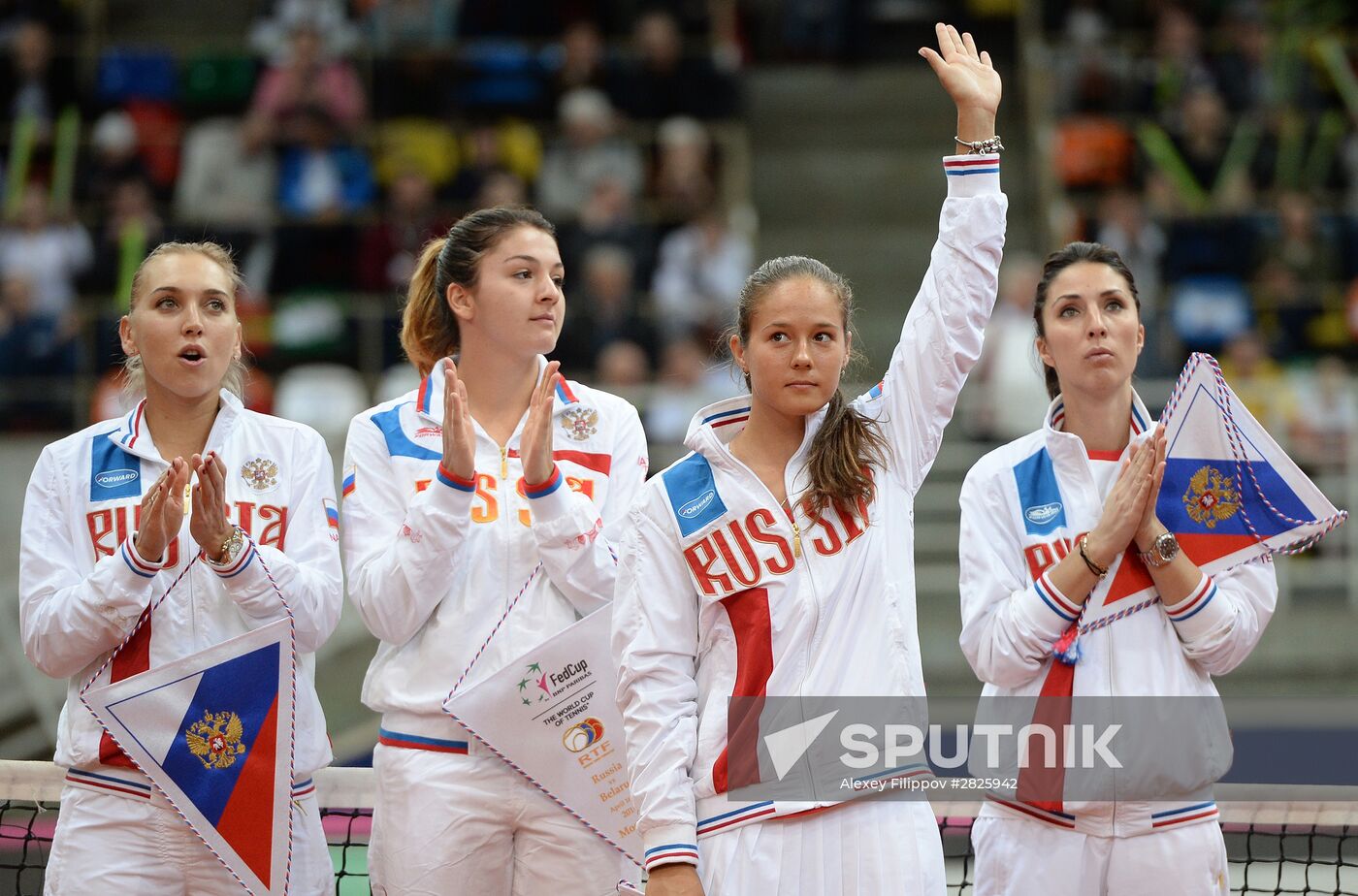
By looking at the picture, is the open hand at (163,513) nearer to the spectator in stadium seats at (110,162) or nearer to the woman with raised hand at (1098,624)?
the woman with raised hand at (1098,624)

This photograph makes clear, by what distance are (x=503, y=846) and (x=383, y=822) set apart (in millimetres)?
318

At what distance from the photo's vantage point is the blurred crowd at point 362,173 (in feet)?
40.5

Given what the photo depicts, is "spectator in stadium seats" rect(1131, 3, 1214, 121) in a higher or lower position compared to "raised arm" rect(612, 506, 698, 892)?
higher

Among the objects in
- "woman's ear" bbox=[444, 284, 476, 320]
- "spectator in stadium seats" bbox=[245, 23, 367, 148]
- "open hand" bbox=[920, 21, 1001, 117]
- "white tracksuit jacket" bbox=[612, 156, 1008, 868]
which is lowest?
"white tracksuit jacket" bbox=[612, 156, 1008, 868]

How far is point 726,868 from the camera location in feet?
12.7

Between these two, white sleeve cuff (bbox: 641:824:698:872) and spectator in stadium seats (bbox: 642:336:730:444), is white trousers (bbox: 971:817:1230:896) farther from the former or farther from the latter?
spectator in stadium seats (bbox: 642:336:730:444)

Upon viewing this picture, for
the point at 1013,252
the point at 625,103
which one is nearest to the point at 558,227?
the point at 625,103

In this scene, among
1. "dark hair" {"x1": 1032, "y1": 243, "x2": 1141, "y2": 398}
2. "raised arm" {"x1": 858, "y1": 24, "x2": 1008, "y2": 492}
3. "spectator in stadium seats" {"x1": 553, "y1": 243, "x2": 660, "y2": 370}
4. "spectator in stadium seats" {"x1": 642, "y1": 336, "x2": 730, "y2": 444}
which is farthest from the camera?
"spectator in stadium seats" {"x1": 553, "y1": 243, "x2": 660, "y2": 370}

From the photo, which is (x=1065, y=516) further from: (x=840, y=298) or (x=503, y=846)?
(x=503, y=846)

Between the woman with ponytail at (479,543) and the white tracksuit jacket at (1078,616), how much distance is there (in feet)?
3.21

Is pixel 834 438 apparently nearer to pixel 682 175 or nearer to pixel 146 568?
pixel 146 568

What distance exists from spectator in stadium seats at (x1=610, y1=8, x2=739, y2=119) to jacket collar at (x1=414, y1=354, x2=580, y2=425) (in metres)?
9.41

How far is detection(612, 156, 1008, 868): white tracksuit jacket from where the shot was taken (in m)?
3.93
